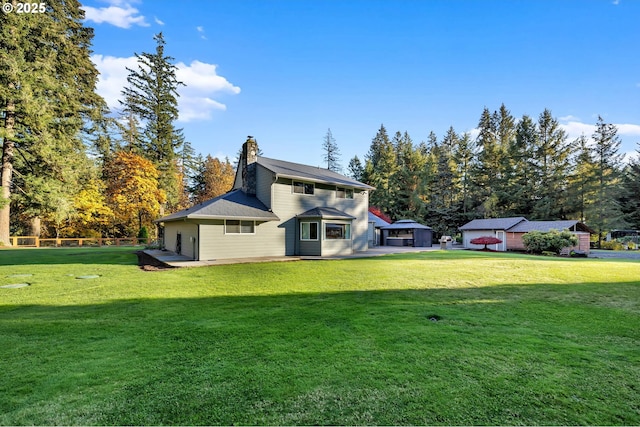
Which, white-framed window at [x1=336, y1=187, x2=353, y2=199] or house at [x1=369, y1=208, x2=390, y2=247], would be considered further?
house at [x1=369, y1=208, x2=390, y2=247]

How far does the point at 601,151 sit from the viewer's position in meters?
31.9

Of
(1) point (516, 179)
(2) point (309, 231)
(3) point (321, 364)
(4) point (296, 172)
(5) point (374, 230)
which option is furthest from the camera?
(1) point (516, 179)

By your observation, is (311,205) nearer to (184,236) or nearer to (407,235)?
(184,236)

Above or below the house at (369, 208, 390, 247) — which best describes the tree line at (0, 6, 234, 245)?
above

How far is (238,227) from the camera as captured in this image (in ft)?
50.6

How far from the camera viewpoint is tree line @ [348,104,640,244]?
31094 millimetres

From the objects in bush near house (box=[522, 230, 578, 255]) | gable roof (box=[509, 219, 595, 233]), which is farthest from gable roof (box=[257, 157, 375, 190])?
gable roof (box=[509, 219, 595, 233])

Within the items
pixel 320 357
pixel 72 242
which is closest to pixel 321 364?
pixel 320 357

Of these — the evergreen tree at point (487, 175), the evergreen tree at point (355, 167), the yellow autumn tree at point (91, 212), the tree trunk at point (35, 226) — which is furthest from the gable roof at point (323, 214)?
the evergreen tree at point (355, 167)

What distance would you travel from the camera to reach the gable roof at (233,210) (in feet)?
46.2

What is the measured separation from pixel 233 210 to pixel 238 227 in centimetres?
93

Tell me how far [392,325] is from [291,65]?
1610cm

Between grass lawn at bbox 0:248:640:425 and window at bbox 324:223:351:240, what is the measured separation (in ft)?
32.4

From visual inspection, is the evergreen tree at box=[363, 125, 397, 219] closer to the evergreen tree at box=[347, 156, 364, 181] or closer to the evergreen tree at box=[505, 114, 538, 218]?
the evergreen tree at box=[347, 156, 364, 181]
